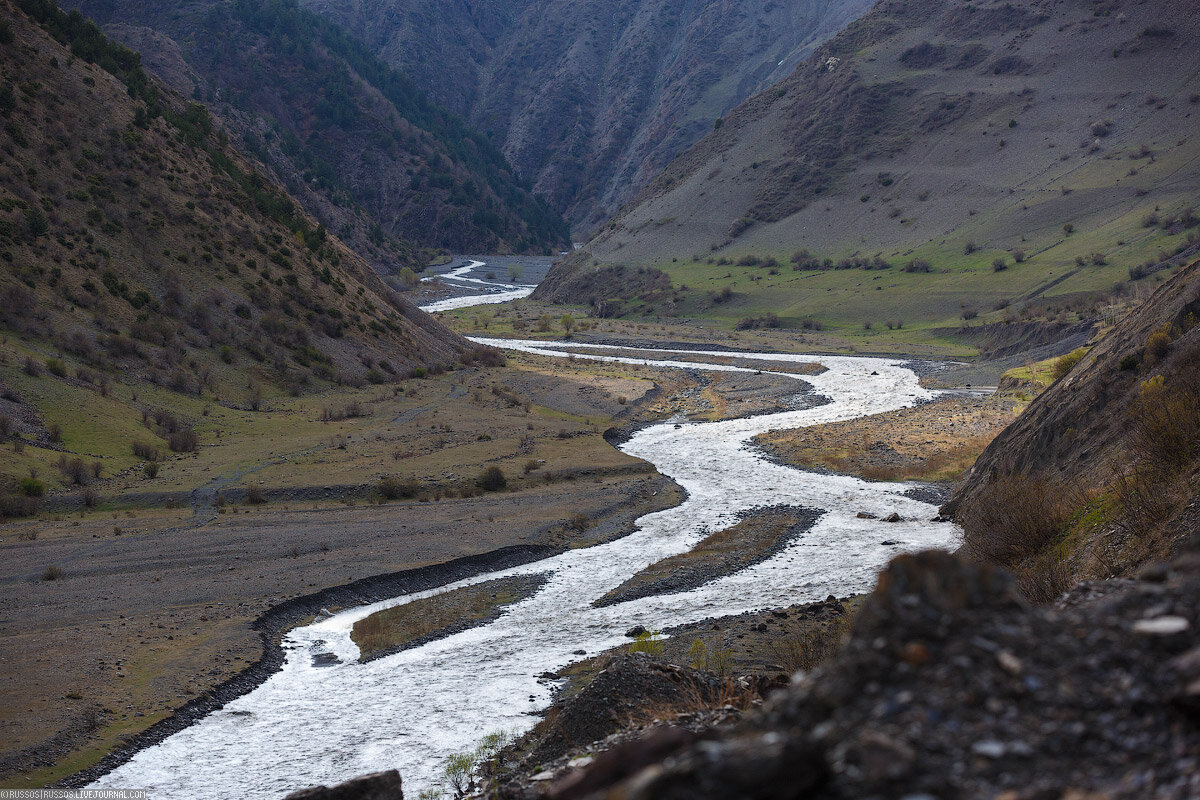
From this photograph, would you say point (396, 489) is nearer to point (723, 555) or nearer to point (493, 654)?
point (723, 555)

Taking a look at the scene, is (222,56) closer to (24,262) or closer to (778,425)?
(24,262)

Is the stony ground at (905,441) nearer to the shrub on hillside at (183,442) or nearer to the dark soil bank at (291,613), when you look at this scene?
the dark soil bank at (291,613)

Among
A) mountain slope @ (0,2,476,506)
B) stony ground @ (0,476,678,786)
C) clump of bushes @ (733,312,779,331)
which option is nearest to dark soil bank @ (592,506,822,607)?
stony ground @ (0,476,678,786)

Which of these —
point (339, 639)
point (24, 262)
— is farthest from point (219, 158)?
point (339, 639)

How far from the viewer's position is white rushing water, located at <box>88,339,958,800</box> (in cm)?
1609

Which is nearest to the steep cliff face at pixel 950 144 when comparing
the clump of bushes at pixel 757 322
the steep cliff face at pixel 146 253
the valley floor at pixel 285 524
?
the clump of bushes at pixel 757 322

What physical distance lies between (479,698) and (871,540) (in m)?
15.8

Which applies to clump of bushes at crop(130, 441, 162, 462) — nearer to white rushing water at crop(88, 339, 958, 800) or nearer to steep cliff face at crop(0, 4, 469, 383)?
steep cliff face at crop(0, 4, 469, 383)

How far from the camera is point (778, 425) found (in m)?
50.6

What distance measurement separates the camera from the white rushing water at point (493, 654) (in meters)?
16.1

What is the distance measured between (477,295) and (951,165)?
7447cm

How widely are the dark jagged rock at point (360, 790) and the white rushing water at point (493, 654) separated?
486cm

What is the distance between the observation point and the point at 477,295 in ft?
487

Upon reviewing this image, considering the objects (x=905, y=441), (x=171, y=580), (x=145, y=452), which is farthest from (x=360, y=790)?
(x=905, y=441)
